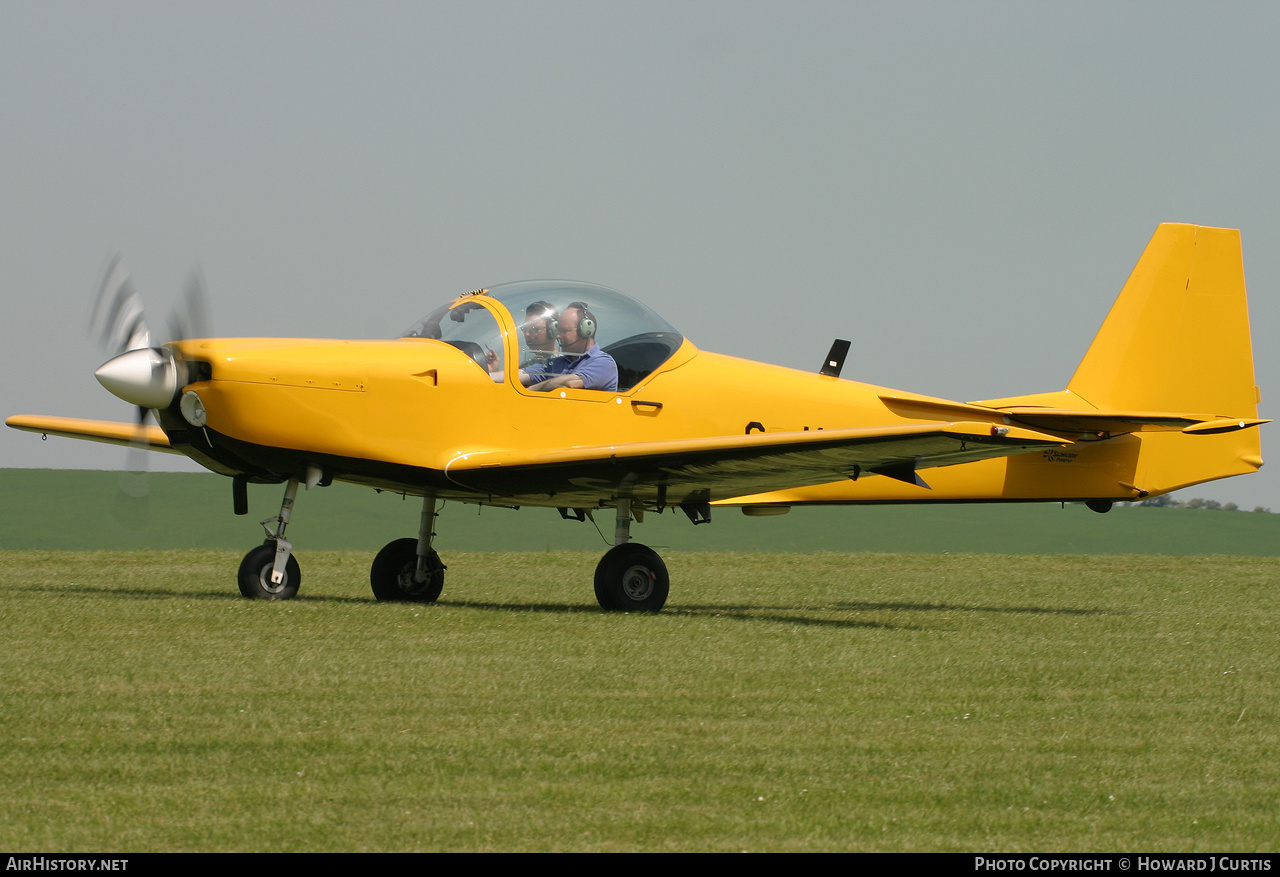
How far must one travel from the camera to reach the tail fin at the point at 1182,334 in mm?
13109

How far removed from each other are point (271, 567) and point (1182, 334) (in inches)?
352

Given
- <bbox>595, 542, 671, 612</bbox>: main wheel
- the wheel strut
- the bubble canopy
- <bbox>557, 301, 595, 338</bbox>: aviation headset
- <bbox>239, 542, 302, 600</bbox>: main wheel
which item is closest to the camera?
<bbox>239, 542, 302, 600</bbox>: main wheel

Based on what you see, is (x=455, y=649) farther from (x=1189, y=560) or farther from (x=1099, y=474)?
(x=1189, y=560)

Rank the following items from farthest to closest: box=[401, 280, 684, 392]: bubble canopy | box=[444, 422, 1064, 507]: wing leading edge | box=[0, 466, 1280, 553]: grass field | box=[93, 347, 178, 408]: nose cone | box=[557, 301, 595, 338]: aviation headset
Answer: box=[0, 466, 1280, 553]: grass field → box=[557, 301, 595, 338]: aviation headset → box=[401, 280, 684, 392]: bubble canopy → box=[93, 347, 178, 408]: nose cone → box=[444, 422, 1064, 507]: wing leading edge

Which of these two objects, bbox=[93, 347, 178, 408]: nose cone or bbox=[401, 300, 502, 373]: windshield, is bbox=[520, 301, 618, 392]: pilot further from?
bbox=[93, 347, 178, 408]: nose cone

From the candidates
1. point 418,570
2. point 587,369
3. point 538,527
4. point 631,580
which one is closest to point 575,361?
point 587,369

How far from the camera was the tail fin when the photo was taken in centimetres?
1311

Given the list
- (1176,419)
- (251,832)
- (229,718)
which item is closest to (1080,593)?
(1176,419)

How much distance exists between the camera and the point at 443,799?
436 cm

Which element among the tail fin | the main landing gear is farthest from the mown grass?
the tail fin

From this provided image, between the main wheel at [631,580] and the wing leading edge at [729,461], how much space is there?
0.56 m

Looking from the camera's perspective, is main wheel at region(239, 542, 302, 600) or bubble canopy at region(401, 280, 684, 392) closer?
main wheel at region(239, 542, 302, 600)

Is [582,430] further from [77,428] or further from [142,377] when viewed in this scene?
[77,428]

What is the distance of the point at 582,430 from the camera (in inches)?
428
